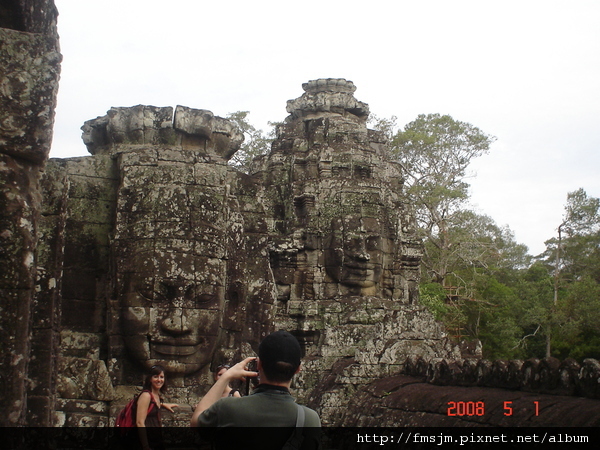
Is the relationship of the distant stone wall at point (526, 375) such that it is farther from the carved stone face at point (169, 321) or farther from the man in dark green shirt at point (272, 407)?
the man in dark green shirt at point (272, 407)

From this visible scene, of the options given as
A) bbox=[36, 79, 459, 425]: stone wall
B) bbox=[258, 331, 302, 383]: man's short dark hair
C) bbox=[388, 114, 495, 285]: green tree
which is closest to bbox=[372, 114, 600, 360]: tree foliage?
bbox=[388, 114, 495, 285]: green tree

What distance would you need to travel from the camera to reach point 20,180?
2900 mm

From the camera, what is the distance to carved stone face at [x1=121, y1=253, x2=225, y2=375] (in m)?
6.35

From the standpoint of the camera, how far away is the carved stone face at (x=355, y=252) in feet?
49.3

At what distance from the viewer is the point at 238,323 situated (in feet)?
22.8

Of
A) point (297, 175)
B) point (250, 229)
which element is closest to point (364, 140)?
point (297, 175)

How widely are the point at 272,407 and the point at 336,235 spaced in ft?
40.9

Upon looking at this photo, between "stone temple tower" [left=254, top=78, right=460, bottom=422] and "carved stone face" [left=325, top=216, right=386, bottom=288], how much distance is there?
21mm
